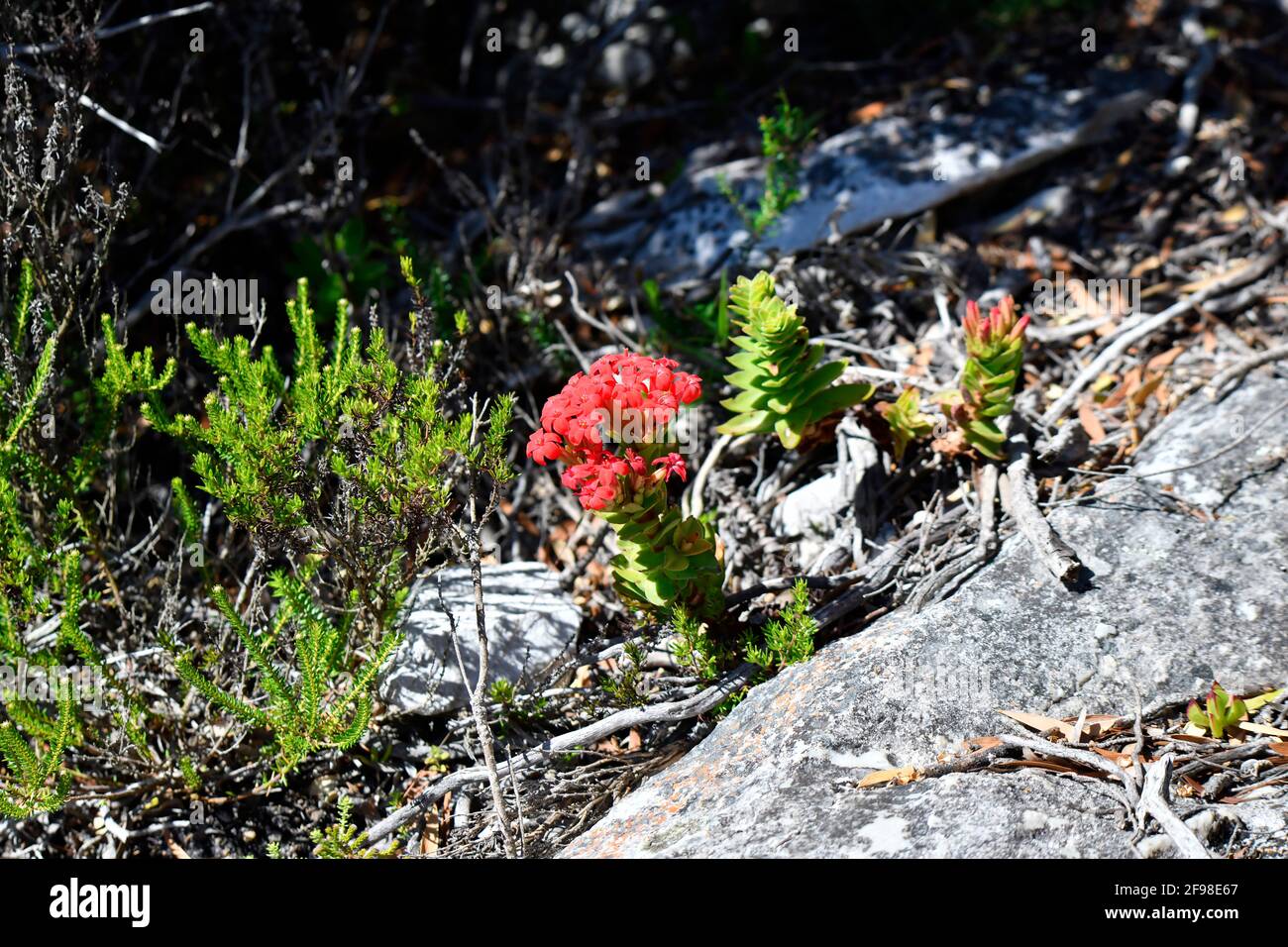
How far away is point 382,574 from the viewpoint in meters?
3.30

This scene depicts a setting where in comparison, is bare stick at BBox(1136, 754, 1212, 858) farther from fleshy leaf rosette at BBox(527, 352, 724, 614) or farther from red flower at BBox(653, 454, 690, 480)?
red flower at BBox(653, 454, 690, 480)

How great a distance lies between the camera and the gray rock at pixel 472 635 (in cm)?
345

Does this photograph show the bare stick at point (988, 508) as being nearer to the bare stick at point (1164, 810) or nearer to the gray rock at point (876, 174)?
the bare stick at point (1164, 810)

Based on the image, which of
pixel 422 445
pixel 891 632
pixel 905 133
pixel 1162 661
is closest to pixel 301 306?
pixel 422 445

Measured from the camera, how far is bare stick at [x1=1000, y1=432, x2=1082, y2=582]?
309 centimetres

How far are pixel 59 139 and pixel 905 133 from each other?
135 inches

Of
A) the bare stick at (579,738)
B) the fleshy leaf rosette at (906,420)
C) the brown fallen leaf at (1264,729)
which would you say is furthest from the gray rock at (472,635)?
the brown fallen leaf at (1264,729)

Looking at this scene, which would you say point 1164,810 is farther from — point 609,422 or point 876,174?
point 876,174

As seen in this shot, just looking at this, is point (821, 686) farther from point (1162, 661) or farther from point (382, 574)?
point (382, 574)

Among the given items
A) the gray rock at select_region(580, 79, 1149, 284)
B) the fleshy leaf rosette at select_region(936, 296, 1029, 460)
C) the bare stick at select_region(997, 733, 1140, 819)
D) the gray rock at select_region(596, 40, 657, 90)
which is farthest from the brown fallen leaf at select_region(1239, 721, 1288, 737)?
the gray rock at select_region(596, 40, 657, 90)

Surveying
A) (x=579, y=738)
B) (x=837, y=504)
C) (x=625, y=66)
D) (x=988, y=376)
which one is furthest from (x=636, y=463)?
(x=625, y=66)

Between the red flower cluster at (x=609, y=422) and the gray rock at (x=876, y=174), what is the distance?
1863mm

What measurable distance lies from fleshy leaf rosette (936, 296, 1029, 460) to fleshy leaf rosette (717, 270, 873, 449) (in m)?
0.30

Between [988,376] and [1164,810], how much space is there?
139 cm
